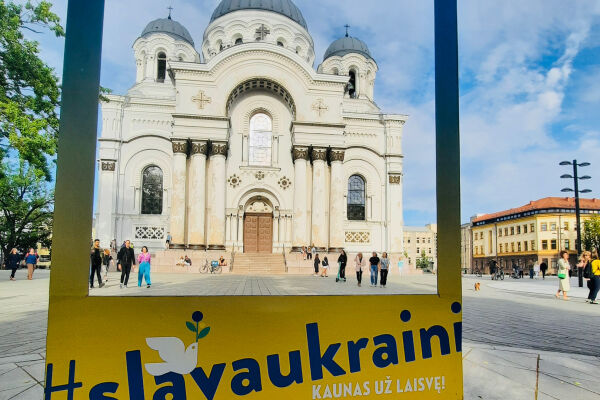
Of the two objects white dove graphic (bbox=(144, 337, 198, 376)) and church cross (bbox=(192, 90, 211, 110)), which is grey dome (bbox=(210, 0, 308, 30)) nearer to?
church cross (bbox=(192, 90, 211, 110))

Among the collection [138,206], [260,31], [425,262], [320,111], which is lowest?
[425,262]

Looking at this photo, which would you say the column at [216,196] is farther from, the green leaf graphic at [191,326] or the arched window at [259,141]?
the green leaf graphic at [191,326]

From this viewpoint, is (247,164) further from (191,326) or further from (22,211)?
(191,326)

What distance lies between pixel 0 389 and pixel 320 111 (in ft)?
93.1

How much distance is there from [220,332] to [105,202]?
3063 centimetres

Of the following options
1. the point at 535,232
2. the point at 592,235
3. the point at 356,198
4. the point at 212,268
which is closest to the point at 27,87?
the point at 212,268

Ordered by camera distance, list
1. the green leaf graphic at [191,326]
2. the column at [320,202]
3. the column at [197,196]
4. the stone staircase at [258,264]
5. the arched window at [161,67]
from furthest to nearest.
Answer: the arched window at [161,67] → the column at [320,202] → the column at [197,196] → the stone staircase at [258,264] → the green leaf graphic at [191,326]

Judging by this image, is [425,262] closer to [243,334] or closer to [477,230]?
[477,230]

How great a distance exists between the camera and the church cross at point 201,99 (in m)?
29.5

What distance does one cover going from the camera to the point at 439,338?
2.76 m

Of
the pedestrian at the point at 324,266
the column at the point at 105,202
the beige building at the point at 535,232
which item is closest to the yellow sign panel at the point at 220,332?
the pedestrian at the point at 324,266

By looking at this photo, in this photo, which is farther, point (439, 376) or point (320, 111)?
point (320, 111)

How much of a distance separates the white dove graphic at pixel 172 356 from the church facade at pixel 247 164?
26109 mm

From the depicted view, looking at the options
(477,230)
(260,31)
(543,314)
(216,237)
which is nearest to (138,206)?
(216,237)
